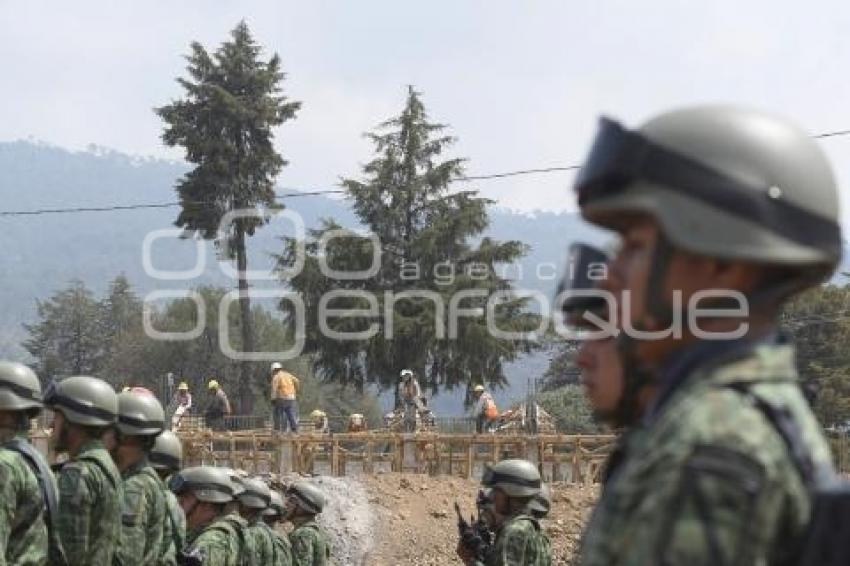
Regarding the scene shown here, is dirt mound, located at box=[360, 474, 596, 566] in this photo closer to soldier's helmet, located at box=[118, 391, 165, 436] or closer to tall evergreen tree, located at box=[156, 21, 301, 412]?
soldier's helmet, located at box=[118, 391, 165, 436]

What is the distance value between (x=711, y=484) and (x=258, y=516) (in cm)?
1203

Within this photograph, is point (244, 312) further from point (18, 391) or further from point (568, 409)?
point (18, 391)

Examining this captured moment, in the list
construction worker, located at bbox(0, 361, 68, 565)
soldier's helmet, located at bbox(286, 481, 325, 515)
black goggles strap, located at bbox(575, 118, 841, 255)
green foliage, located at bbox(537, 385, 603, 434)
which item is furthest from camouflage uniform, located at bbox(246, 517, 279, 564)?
green foliage, located at bbox(537, 385, 603, 434)

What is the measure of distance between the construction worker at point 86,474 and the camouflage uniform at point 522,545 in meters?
3.06

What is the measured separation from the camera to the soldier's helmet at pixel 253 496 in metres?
13.7

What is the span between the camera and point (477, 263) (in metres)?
50.5

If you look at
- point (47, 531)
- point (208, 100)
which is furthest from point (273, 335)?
point (47, 531)

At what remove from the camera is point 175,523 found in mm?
10078

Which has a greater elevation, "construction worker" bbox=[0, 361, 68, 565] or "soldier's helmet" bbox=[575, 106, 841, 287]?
"soldier's helmet" bbox=[575, 106, 841, 287]

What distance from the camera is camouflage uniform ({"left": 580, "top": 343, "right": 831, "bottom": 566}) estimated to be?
223 centimetres

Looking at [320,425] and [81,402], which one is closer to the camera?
[81,402]

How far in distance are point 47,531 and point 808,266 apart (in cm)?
586

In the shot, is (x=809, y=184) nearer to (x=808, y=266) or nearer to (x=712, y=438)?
(x=808, y=266)

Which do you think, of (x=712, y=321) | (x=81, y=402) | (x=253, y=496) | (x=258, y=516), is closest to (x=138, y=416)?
(x=81, y=402)
